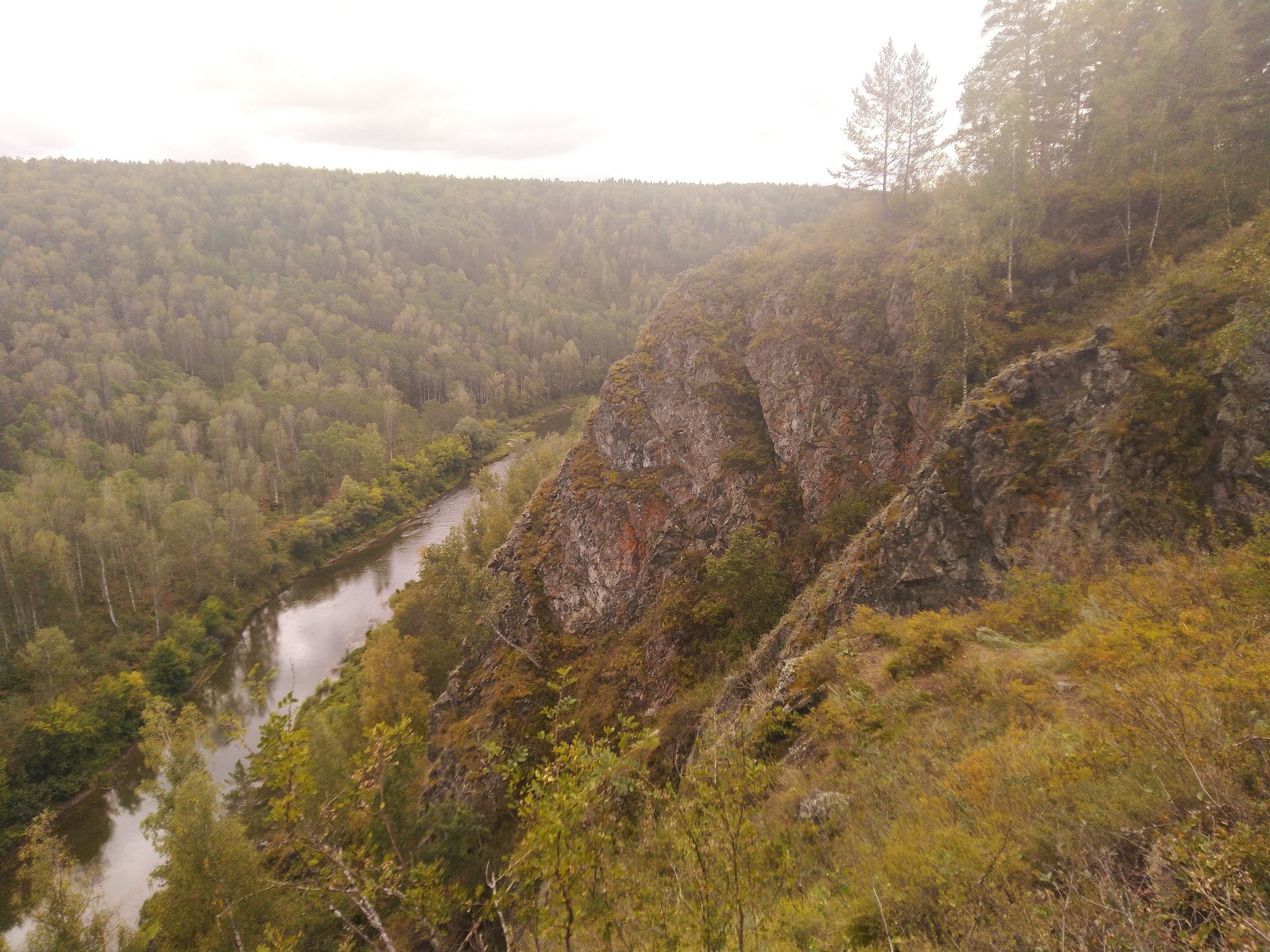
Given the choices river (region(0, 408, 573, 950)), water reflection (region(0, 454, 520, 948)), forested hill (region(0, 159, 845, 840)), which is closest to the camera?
river (region(0, 408, 573, 950))

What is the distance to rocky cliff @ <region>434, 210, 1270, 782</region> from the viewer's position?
12.6 meters

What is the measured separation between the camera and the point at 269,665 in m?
40.5

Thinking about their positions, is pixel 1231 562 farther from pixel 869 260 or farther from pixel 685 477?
pixel 869 260

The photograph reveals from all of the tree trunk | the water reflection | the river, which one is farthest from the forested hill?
the water reflection

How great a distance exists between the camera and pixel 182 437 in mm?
70875

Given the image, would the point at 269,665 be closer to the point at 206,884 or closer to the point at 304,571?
the point at 304,571

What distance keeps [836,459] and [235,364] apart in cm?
11264

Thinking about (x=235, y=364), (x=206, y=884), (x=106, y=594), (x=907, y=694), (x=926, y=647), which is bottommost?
(x=106, y=594)

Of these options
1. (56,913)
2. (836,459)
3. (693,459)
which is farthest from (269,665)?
(836,459)

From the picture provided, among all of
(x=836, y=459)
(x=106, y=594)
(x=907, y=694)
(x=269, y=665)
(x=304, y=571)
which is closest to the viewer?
(x=907, y=694)

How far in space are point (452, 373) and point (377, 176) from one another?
13169 cm

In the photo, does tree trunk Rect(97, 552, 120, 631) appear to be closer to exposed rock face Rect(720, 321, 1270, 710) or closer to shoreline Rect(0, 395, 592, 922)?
shoreline Rect(0, 395, 592, 922)

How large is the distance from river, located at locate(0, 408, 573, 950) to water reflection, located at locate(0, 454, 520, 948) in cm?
6

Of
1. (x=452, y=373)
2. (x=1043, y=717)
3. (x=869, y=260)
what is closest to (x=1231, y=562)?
(x=1043, y=717)
